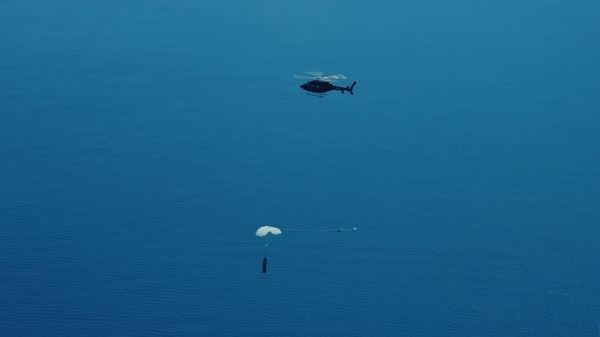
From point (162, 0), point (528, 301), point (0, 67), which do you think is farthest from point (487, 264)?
point (162, 0)

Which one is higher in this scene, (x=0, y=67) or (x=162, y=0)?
(x=162, y=0)

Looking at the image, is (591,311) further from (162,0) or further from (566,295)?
(162,0)

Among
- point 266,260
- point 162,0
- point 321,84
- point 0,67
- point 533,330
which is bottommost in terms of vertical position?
point 533,330

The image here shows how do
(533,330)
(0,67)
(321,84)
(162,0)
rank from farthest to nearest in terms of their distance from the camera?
(162,0), (0,67), (321,84), (533,330)

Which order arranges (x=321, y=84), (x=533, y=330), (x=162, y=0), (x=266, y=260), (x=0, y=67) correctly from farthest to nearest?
(x=162, y=0)
(x=0, y=67)
(x=321, y=84)
(x=266, y=260)
(x=533, y=330)

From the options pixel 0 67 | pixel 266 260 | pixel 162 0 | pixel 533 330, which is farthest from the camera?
pixel 162 0

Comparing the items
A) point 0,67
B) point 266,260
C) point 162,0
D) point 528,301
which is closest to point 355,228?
point 266,260

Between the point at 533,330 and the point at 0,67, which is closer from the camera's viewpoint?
the point at 533,330

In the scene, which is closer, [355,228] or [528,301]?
[528,301]

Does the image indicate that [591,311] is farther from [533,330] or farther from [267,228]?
[267,228]
